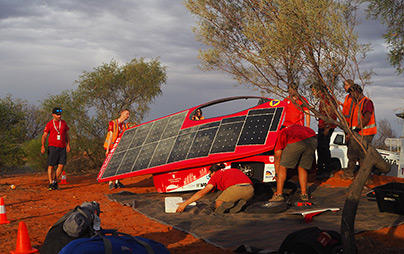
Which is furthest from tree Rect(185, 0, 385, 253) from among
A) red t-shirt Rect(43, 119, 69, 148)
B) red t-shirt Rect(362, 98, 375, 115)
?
red t-shirt Rect(43, 119, 69, 148)

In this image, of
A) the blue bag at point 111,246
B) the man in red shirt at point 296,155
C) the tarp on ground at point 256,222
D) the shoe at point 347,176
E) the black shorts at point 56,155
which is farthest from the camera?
the black shorts at point 56,155

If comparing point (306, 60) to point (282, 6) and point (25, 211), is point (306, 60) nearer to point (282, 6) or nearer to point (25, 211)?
point (282, 6)

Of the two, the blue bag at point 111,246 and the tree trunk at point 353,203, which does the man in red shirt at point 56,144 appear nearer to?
the blue bag at point 111,246

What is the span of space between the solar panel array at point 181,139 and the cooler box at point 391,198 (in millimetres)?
2376

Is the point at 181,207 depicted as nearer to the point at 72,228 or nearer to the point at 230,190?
the point at 230,190

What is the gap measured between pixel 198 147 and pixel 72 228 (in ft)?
16.0

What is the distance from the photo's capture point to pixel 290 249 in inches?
162

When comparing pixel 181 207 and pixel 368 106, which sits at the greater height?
pixel 368 106

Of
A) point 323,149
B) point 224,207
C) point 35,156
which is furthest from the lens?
point 35,156

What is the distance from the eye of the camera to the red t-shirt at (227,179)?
24.4 ft

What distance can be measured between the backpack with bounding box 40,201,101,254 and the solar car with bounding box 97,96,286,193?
164 inches

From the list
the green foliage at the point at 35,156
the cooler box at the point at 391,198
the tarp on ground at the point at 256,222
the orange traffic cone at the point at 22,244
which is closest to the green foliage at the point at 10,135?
the green foliage at the point at 35,156

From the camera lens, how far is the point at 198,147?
8977 mm

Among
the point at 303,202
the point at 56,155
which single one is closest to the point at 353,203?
the point at 303,202
